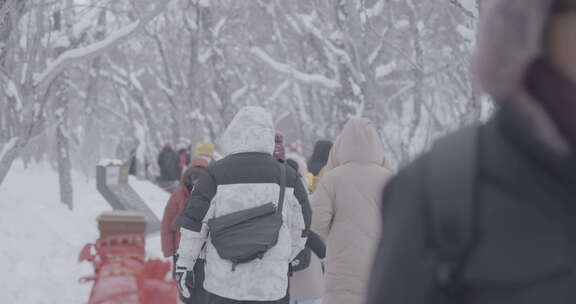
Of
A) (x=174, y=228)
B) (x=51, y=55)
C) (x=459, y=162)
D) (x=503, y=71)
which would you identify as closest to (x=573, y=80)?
(x=503, y=71)

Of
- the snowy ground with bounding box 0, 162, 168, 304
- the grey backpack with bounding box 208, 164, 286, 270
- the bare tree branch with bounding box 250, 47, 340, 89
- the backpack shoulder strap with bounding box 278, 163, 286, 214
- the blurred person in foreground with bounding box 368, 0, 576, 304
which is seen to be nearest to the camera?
the blurred person in foreground with bounding box 368, 0, 576, 304

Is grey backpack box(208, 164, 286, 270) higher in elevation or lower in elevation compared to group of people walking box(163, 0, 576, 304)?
lower

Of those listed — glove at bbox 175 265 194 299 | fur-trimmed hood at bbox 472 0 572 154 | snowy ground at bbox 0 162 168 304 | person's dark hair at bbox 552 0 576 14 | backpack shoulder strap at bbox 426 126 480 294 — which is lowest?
snowy ground at bbox 0 162 168 304

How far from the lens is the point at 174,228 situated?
6.46 m

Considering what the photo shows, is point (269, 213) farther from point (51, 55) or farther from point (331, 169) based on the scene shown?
point (51, 55)

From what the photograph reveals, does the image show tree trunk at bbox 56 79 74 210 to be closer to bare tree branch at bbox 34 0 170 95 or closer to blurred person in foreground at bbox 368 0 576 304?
bare tree branch at bbox 34 0 170 95

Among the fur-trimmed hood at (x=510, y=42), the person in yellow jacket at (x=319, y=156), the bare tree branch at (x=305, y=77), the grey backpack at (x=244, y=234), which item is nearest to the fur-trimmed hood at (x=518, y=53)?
the fur-trimmed hood at (x=510, y=42)

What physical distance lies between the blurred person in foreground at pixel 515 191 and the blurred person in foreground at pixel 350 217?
3.63m

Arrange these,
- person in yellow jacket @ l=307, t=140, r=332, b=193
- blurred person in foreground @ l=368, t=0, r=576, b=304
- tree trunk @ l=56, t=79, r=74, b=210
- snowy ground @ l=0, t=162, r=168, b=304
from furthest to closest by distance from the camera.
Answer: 1. tree trunk @ l=56, t=79, r=74, b=210
2. snowy ground @ l=0, t=162, r=168, b=304
3. person in yellow jacket @ l=307, t=140, r=332, b=193
4. blurred person in foreground @ l=368, t=0, r=576, b=304

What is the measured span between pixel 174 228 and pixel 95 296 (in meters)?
1.75

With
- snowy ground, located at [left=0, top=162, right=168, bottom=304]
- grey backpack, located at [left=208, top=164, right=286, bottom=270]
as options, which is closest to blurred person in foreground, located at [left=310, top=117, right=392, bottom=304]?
grey backpack, located at [left=208, top=164, right=286, bottom=270]

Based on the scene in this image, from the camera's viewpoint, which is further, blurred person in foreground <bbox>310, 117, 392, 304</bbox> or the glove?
blurred person in foreground <bbox>310, 117, 392, 304</bbox>

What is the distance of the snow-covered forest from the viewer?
1078 cm

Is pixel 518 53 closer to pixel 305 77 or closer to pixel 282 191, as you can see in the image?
pixel 282 191
